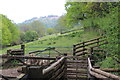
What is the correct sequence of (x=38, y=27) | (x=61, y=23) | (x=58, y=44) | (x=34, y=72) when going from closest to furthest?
(x=34, y=72) < (x=38, y=27) < (x=58, y=44) < (x=61, y=23)

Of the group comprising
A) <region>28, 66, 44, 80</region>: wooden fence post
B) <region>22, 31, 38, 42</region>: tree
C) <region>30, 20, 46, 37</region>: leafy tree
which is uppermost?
<region>30, 20, 46, 37</region>: leafy tree

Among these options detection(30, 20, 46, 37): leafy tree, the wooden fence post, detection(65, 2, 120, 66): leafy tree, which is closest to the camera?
the wooden fence post

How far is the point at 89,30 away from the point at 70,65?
6.05 meters

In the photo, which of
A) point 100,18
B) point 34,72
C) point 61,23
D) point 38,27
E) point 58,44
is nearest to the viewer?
point 34,72

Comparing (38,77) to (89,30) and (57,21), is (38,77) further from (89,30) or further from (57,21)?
(57,21)

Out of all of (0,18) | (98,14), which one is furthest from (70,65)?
(0,18)

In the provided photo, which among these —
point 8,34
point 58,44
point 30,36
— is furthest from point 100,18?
point 8,34

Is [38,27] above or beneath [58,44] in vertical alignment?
above

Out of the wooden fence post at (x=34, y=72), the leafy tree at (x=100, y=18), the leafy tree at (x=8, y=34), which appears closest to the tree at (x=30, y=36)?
the leafy tree at (x=8, y=34)

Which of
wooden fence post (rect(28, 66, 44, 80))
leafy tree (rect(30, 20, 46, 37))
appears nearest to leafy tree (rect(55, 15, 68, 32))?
leafy tree (rect(30, 20, 46, 37))

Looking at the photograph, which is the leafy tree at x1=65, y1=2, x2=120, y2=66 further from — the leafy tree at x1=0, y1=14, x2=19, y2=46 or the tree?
the leafy tree at x1=0, y1=14, x2=19, y2=46

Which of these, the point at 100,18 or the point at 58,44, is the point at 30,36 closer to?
the point at 58,44

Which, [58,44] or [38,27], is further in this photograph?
[58,44]

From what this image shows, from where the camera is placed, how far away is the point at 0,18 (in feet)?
33.1
